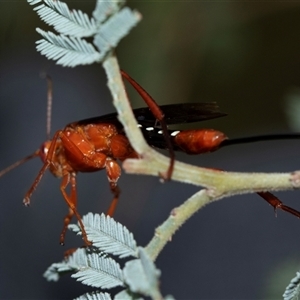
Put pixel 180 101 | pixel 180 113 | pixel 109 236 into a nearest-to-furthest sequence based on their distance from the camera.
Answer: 1. pixel 109 236
2. pixel 180 113
3. pixel 180 101

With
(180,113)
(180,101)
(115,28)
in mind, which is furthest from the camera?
(180,101)

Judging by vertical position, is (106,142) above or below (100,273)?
above

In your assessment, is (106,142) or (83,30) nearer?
(83,30)

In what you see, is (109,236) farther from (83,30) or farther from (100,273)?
(83,30)

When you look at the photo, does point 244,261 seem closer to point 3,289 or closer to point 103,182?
point 103,182

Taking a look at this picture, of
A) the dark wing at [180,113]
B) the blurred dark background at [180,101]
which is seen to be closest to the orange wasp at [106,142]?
the dark wing at [180,113]

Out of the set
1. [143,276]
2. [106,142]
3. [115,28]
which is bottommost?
[143,276]

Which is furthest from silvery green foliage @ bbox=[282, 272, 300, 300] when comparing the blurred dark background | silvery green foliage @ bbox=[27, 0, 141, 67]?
the blurred dark background

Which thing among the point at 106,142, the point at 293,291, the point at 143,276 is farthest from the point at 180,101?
the point at 143,276
